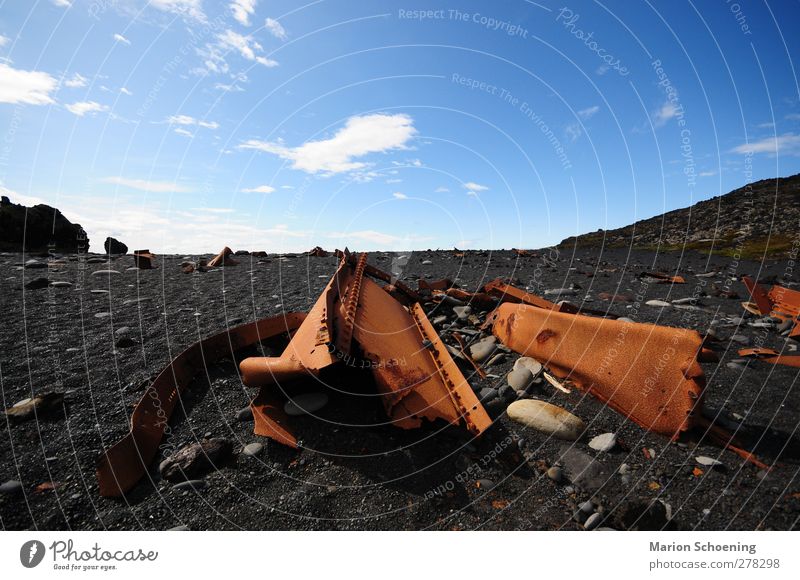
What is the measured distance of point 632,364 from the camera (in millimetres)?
2949

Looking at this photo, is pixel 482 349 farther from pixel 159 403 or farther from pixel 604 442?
pixel 159 403

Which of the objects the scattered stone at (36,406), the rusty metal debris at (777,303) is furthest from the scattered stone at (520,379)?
the rusty metal debris at (777,303)

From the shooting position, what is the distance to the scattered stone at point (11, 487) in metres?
2.20

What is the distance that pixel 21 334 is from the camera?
4430 millimetres

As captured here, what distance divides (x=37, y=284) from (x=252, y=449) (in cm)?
678

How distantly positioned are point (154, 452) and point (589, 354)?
140 inches

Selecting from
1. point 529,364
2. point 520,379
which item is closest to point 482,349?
point 529,364

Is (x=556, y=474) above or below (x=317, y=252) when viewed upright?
below

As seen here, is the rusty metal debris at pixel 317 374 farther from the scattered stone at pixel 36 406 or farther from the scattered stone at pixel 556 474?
the scattered stone at pixel 36 406

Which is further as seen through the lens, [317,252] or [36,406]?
[317,252]

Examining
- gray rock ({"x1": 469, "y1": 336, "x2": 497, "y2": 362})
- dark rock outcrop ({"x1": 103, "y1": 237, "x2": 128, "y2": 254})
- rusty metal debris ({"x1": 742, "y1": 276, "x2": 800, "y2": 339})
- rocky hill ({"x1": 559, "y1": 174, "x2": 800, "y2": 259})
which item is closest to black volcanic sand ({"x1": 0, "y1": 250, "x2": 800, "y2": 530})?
gray rock ({"x1": 469, "y1": 336, "x2": 497, "y2": 362})

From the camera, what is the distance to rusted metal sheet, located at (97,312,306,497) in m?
2.29

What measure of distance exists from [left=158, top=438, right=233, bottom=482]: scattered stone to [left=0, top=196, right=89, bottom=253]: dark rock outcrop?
13.6m
